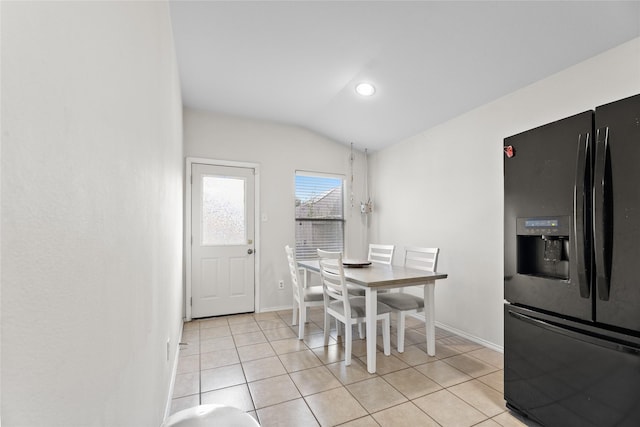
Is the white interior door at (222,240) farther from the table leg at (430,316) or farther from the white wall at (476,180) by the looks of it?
the table leg at (430,316)

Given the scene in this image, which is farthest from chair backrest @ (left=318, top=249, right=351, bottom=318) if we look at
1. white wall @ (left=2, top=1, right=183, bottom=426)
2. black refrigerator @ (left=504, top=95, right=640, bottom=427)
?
white wall @ (left=2, top=1, right=183, bottom=426)

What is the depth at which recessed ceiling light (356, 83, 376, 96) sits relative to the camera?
119 inches

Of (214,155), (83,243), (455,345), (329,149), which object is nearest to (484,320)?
(455,345)

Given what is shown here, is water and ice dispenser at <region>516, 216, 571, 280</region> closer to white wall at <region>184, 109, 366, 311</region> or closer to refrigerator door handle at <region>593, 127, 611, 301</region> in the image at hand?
refrigerator door handle at <region>593, 127, 611, 301</region>

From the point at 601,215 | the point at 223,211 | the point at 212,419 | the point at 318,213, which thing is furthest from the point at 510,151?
the point at 223,211

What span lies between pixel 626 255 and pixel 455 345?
1.95 meters

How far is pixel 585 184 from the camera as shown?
4.85 ft

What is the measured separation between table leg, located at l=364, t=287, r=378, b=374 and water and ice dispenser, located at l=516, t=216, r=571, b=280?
1054 millimetres

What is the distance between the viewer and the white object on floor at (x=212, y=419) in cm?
99

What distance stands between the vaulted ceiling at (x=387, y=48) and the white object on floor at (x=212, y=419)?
7.75 feet

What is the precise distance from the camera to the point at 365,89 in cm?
308

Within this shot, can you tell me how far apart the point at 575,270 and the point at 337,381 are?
66.5 inches

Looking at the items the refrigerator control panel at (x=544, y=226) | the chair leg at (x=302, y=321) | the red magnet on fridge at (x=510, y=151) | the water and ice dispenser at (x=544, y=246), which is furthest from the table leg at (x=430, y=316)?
the red magnet on fridge at (x=510, y=151)

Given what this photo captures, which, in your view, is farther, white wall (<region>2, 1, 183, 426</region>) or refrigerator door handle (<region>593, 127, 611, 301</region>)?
refrigerator door handle (<region>593, 127, 611, 301</region>)
